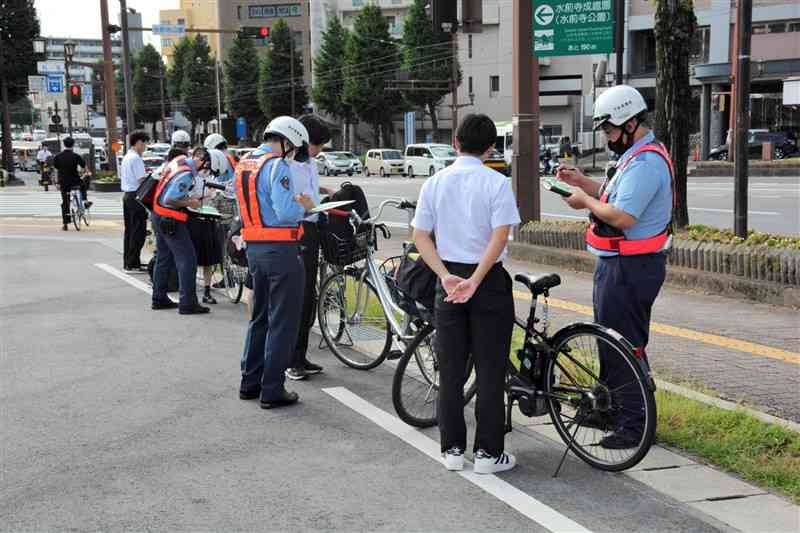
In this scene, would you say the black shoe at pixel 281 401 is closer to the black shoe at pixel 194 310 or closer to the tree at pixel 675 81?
the black shoe at pixel 194 310

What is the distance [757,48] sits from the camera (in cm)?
4481

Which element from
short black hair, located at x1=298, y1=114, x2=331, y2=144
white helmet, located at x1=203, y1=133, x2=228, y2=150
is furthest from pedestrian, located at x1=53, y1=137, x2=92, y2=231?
short black hair, located at x1=298, y1=114, x2=331, y2=144

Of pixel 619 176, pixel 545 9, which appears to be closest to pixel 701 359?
pixel 619 176

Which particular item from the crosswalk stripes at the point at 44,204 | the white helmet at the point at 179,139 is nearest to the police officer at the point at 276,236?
the white helmet at the point at 179,139

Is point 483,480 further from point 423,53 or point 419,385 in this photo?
point 423,53

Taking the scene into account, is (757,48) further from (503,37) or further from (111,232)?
(111,232)

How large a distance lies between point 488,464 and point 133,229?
912cm

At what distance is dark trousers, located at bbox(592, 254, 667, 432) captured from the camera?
442 centimetres

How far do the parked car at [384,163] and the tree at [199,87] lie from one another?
45.3m

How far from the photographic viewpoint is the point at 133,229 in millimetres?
12367

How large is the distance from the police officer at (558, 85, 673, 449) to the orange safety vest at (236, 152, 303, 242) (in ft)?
6.42

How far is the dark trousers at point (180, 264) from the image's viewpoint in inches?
362

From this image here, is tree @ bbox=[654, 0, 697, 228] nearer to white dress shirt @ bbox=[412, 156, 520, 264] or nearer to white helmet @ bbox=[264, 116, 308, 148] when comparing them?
white helmet @ bbox=[264, 116, 308, 148]

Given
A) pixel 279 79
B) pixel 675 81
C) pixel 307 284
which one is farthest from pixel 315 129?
pixel 279 79
